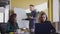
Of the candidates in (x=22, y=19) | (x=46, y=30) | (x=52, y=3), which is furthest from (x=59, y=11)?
(x=22, y=19)

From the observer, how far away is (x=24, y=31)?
1.04m

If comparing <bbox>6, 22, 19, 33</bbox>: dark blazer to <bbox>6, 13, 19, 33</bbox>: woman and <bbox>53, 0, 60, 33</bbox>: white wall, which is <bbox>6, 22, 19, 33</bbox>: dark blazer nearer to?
<bbox>6, 13, 19, 33</bbox>: woman

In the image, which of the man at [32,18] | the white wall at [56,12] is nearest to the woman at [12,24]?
the man at [32,18]

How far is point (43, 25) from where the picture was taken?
104cm

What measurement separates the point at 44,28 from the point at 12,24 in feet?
0.89

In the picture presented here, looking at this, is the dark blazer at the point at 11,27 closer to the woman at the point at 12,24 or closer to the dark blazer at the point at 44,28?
the woman at the point at 12,24

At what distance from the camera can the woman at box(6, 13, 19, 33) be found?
1041 mm

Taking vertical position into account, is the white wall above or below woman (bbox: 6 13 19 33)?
above

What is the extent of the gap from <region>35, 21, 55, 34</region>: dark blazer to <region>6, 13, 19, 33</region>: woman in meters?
0.17

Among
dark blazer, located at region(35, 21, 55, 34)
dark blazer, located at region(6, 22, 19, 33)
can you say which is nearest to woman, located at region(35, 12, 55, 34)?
dark blazer, located at region(35, 21, 55, 34)

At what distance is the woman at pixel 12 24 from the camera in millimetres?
1041

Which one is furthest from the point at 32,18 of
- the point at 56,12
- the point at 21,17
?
the point at 56,12

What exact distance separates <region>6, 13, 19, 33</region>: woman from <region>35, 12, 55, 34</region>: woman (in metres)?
0.18

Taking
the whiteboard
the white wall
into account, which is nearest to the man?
the whiteboard
